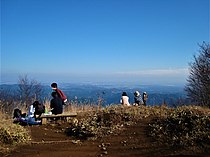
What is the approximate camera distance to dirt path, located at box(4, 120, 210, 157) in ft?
19.0

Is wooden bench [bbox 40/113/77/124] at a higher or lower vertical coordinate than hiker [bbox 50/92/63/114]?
lower

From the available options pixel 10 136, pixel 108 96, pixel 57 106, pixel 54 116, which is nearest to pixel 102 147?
pixel 10 136

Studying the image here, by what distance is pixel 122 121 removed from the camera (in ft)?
27.3

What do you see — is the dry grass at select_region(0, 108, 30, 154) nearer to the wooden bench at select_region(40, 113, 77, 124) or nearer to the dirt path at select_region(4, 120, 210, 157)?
the dirt path at select_region(4, 120, 210, 157)

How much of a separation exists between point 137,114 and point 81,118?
177 centimetres

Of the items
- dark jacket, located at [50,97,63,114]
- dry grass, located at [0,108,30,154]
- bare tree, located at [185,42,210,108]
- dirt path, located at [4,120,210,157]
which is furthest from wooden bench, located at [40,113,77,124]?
bare tree, located at [185,42,210,108]

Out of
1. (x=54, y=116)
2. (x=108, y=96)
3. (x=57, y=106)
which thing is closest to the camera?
(x=54, y=116)

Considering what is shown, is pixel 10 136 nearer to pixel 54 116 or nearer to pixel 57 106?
pixel 54 116

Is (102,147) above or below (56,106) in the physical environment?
below

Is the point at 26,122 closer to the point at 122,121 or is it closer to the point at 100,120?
the point at 100,120

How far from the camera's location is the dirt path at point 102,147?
19.0 feet

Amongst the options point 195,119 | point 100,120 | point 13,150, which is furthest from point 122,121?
point 13,150

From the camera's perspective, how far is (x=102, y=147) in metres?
6.43

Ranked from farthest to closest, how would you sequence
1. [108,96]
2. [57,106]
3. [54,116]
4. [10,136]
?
[108,96], [57,106], [54,116], [10,136]
